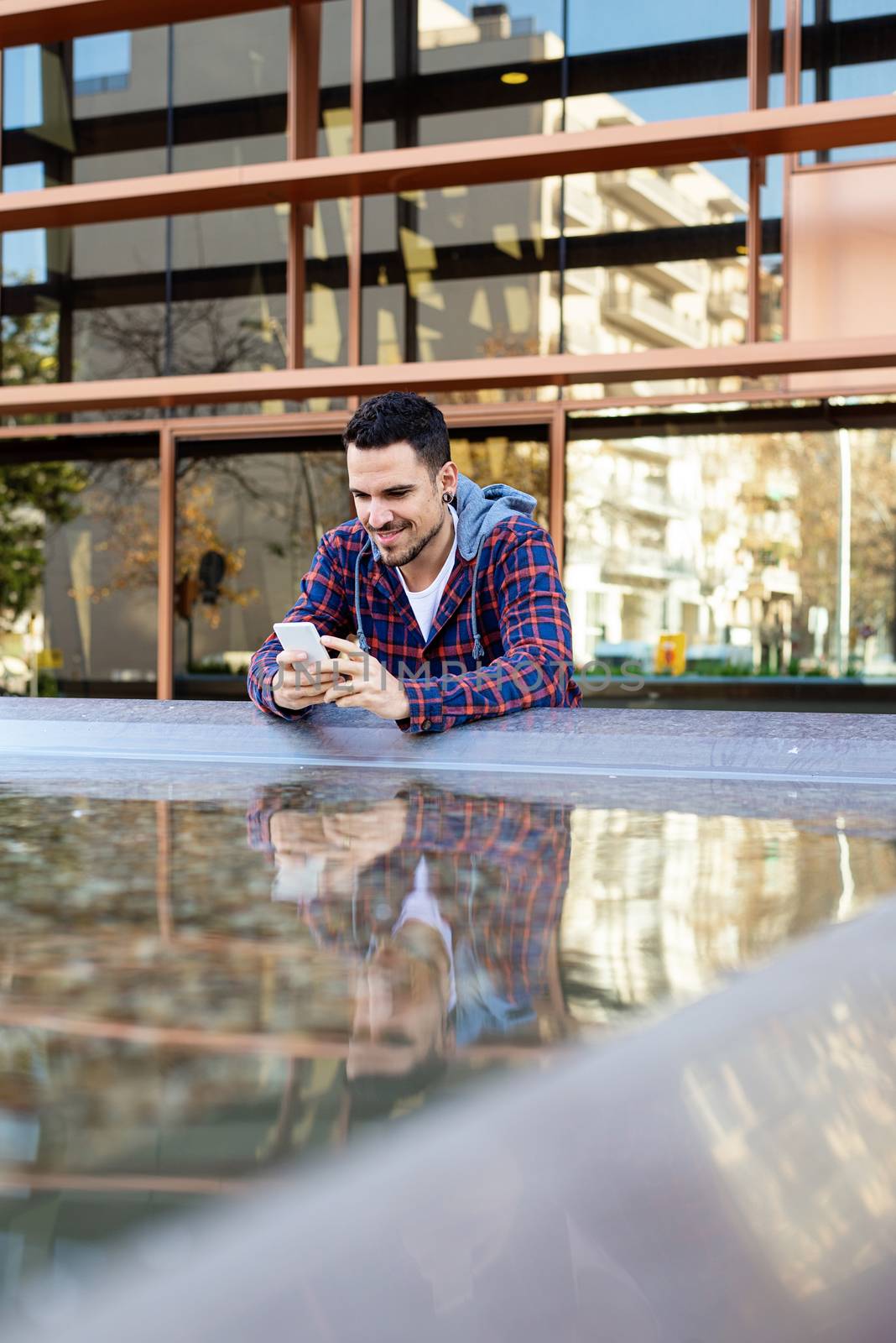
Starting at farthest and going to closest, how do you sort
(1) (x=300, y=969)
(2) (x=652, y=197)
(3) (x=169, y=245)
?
(3) (x=169, y=245) < (2) (x=652, y=197) < (1) (x=300, y=969)

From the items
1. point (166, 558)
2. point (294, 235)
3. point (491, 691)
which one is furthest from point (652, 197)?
point (491, 691)

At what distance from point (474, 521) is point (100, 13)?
6.74 m

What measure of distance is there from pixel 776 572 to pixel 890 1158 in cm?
972

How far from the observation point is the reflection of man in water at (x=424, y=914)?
35 centimetres

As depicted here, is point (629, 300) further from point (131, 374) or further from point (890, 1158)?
point (890, 1158)

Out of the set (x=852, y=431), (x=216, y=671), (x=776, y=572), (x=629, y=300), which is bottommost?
(x=216, y=671)

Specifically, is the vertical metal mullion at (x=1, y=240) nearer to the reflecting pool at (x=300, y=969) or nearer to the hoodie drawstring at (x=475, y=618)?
the hoodie drawstring at (x=475, y=618)

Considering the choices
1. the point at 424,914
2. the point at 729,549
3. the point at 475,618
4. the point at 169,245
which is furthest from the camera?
the point at 729,549

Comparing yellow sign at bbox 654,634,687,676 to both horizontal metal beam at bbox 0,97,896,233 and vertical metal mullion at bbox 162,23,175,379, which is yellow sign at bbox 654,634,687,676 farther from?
vertical metal mullion at bbox 162,23,175,379

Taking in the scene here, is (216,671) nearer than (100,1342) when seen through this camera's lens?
No

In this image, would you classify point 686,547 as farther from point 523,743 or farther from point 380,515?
point 523,743

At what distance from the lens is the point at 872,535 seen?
9.92m

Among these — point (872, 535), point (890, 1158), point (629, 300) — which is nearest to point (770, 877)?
point (890, 1158)

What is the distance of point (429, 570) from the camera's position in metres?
3.21
